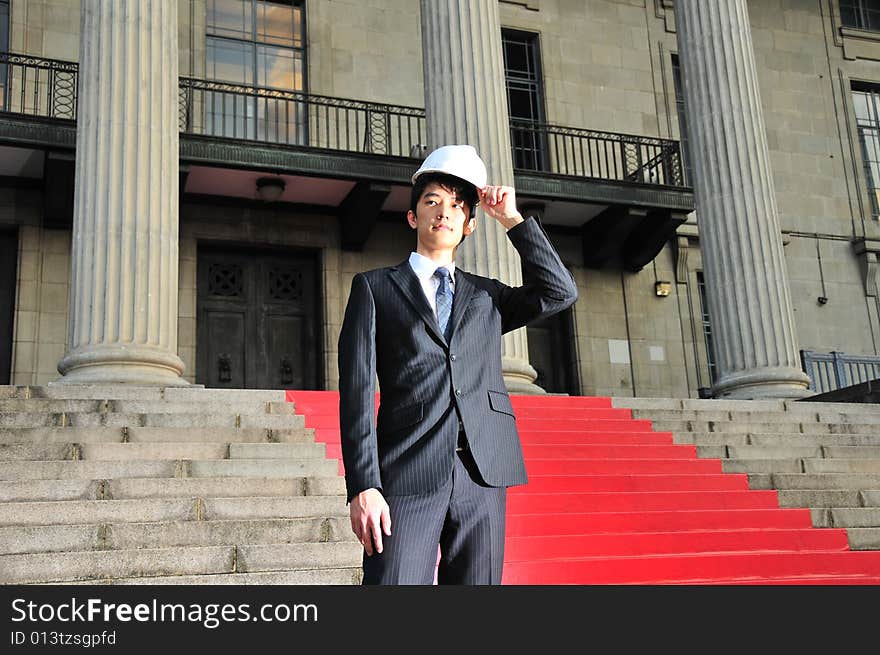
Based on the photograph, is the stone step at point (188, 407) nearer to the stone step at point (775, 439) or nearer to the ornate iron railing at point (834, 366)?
the stone step at point (775, 439)

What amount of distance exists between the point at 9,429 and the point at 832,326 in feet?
54.9

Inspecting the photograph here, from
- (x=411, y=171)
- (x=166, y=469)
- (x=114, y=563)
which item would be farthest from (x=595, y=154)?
(x=114, y=563)

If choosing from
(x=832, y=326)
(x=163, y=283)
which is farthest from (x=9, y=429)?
(x=832, y=326)

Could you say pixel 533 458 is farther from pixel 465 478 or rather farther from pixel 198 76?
pixel 198 76

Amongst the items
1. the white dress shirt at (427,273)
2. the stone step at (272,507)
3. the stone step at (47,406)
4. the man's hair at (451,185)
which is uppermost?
the stone step at (47,406)

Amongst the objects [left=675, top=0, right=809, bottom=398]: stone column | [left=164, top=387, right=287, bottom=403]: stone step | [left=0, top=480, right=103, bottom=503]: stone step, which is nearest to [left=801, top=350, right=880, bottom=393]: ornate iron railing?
[left=675, top=0, right=809, bottom=398]: stone column

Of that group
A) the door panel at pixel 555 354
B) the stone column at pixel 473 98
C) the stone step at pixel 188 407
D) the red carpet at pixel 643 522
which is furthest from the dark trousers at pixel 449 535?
the door panel at pixel 555 354

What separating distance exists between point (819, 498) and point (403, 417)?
6757 mm

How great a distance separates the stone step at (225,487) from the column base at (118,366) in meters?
3.44

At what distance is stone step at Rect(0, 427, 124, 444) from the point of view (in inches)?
320

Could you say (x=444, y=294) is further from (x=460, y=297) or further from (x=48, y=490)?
(x=48, y=490)

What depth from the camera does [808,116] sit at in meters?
22.0

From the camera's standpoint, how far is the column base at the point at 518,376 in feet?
40.7

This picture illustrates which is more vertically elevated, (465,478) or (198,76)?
(198,76)
